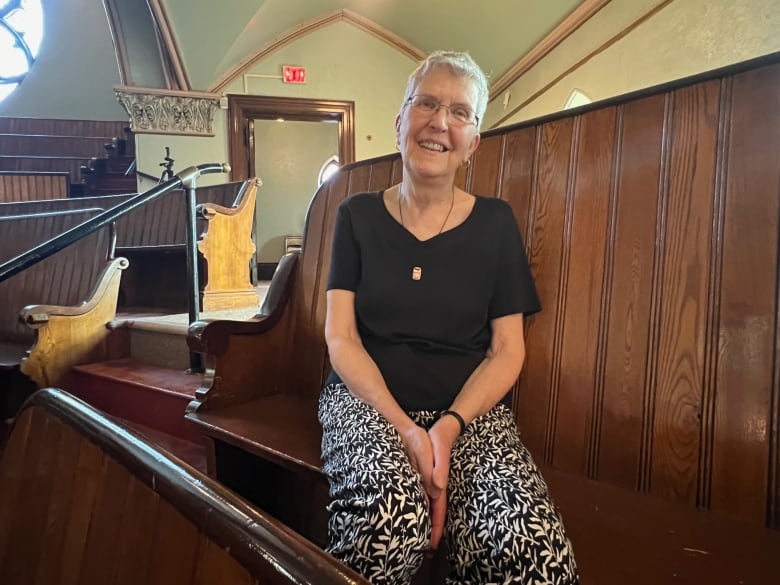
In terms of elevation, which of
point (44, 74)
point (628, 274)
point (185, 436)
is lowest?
point (185, 436)

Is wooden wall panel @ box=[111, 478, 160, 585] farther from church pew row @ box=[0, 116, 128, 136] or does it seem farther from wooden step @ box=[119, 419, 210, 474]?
church pew row @ box=[0, 116, 128, 136]

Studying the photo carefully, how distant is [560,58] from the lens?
3711mm

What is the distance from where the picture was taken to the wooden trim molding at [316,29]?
5.06 metres

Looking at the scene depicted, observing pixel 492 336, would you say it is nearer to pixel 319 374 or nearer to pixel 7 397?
pixel 319 374

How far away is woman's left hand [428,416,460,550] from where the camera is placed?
0.80 metres

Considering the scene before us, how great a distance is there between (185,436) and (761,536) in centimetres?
182

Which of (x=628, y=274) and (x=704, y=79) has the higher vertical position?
(x=704, y=79)

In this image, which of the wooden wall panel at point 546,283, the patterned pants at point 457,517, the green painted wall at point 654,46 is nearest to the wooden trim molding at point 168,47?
the green painted wall at point 654,46

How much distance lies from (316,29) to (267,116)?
1.09 m

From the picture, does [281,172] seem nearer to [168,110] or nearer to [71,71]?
[168,110]

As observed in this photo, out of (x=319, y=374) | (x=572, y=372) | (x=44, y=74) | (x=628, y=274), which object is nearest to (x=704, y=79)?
(x=628, y=274)

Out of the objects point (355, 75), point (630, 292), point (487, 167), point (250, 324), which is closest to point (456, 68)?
point (487, 167)

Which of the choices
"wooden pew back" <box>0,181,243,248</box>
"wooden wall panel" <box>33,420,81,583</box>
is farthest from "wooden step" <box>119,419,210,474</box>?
"wooden pew back" <box>0,181,243,248</box>

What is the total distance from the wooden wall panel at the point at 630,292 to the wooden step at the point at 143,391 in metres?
1.49
